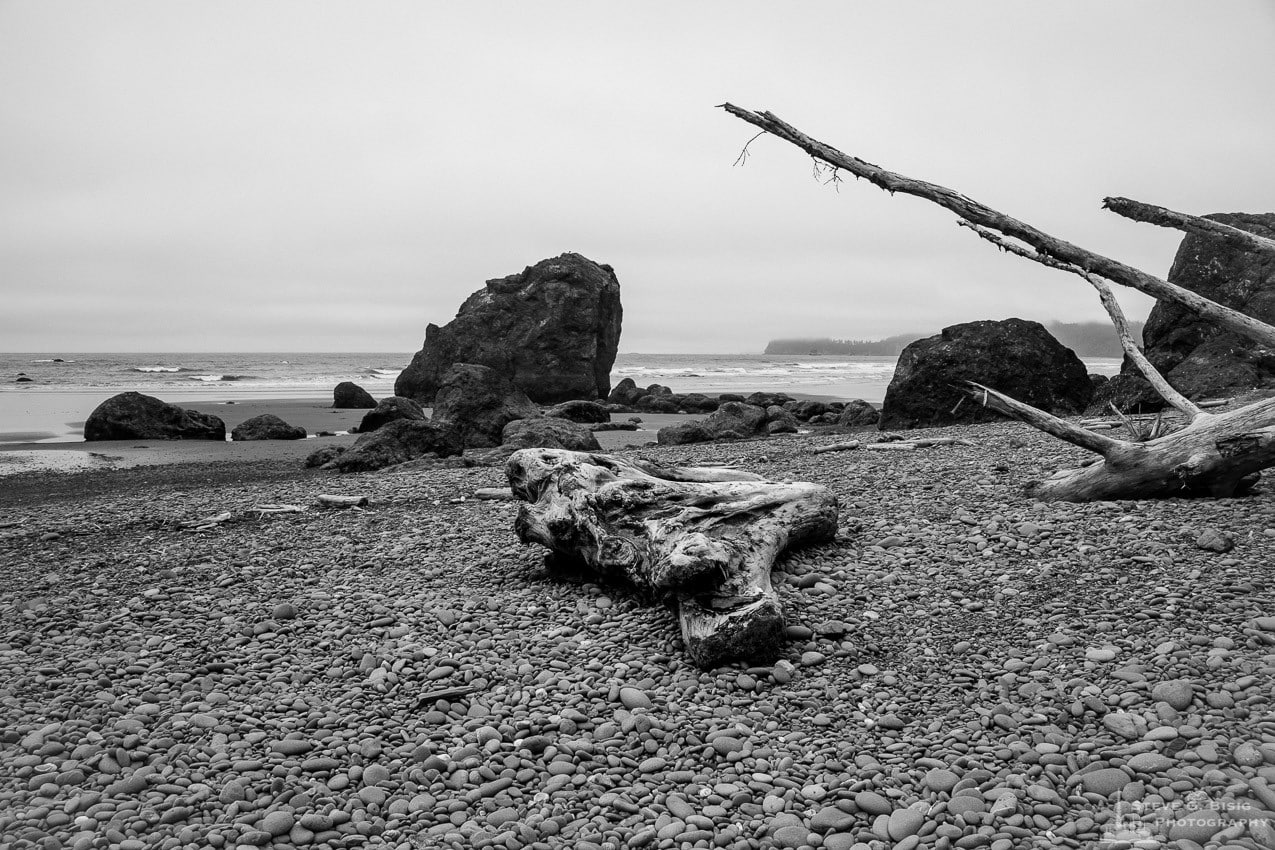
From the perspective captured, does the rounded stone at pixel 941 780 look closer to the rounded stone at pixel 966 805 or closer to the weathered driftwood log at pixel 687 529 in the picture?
the rounded stone at pixel 966 805

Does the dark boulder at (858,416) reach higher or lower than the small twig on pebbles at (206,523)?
higher

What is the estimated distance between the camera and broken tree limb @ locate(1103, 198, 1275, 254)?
6.13 m

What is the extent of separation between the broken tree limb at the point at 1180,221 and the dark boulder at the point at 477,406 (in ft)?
44.8

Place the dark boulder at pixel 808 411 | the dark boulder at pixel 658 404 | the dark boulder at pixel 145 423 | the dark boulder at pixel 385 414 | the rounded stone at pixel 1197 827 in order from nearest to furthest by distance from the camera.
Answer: the rounded stone at pixel 1197 827 → the dark boulder at pixel 145 423 → the dark boulder at pixel 385 414 → the dark boulder at pixel 808 411 → the dark boulder at pixel 658 404

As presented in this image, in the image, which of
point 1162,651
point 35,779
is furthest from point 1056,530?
point 35,779

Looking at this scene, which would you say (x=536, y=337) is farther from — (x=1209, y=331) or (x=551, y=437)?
(x=1209, y=331)

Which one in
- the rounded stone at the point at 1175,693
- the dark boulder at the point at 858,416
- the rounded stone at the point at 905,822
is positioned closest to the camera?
the rounded stone at the point at 905,822

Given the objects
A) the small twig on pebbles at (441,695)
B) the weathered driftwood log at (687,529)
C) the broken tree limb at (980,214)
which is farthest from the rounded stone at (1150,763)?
the broken tree limb at (980,214)

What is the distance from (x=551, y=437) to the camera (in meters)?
14.6

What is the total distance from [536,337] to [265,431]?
2177cm

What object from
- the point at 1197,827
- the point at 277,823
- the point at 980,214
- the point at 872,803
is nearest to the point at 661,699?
the point at 872,803

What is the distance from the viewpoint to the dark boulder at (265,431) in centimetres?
1986

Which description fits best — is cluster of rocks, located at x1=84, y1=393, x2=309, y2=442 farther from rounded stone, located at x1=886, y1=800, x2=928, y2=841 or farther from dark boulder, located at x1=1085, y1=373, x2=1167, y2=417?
rounded stone, located at x1=886, y1=800, x2=928, y2=841

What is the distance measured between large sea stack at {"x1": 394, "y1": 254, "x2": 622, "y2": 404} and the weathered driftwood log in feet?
111
